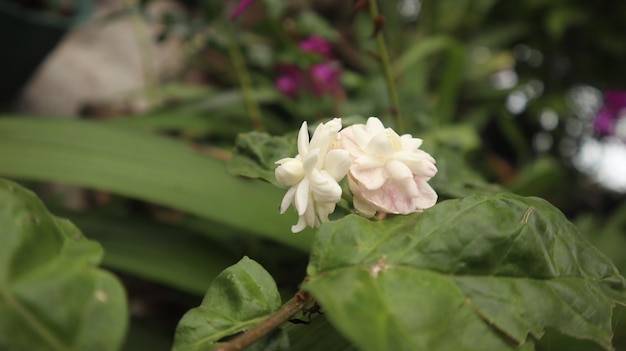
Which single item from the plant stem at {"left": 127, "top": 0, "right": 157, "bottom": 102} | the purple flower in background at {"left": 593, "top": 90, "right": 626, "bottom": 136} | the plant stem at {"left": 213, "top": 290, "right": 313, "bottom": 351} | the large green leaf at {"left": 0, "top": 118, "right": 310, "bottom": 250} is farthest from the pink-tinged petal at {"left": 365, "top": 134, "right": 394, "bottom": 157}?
the purple flower in background at {"left": 593, "top": 90, "right": 626, "bottom": 136}

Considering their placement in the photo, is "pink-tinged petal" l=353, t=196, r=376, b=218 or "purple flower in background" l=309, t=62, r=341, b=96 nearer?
"pink-tinged petal" l=353, t=196, r=376, b=218

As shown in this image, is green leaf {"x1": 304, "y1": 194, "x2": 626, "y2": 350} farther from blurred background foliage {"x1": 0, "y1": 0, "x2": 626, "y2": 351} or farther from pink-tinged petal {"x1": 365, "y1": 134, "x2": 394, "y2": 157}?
blurred background foliage {"x1": 0, "y1": 0, "x2": 626, "y2": 351}

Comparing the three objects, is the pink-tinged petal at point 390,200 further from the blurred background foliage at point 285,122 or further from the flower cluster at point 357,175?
the blurred background foliage at point 285,122

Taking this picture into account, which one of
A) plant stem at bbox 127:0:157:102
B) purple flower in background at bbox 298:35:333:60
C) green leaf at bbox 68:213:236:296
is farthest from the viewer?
plant stem at bbox 127:0:157:102

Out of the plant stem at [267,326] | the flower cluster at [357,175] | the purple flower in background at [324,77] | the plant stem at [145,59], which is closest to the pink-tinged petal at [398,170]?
the flower cluster at [357,175]

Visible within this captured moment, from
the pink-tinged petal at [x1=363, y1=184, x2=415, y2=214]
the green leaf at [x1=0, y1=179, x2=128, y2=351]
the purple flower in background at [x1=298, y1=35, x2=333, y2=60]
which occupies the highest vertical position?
the purple flower in background at [x1=298, y1=35, x2=333, y2=60]

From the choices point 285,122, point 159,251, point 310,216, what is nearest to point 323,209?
point 310,216
